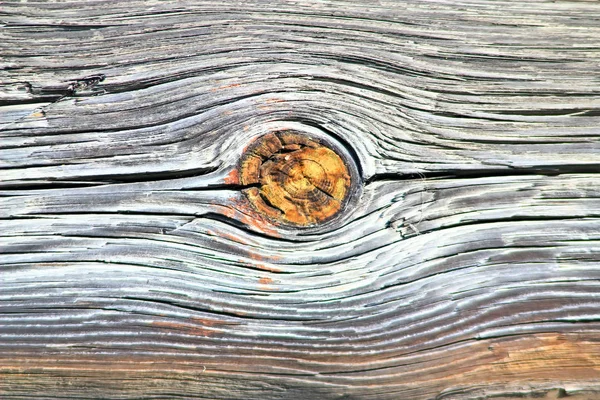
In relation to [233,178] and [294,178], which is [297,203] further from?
[233,178]

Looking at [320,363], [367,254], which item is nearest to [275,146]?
[367,254]

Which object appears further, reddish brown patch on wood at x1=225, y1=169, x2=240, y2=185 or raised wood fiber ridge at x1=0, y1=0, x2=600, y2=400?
reddish brown patch on wood at x1=225, y1=169, x2=240, y2=185

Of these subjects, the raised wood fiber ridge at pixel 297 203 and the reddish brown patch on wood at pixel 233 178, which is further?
the reddish brown patch on wood at pixel 233 178

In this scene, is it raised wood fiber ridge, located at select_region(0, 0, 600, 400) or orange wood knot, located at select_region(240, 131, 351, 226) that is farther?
orange wood knot, located at select_region(240, 131, 351, 226)

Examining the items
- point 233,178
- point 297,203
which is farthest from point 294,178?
point 233,178
